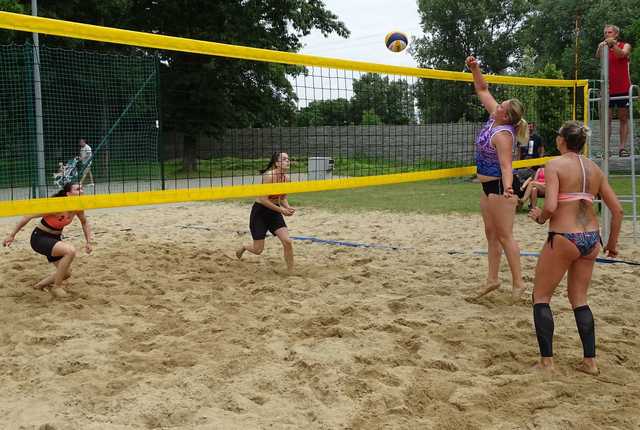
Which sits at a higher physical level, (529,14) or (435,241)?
(529,14)

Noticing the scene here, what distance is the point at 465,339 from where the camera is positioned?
13.6ft

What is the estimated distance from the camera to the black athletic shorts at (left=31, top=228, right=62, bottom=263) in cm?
526

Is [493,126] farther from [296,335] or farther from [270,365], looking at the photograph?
[270,365]

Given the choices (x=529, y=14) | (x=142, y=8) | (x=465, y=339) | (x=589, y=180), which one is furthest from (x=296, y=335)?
(x=529, y=14)

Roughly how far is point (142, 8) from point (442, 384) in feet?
73.1

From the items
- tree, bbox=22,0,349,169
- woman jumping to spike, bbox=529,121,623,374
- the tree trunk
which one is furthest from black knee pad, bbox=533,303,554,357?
tree, bbox=22,0,349,169

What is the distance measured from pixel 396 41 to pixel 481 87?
3.33m

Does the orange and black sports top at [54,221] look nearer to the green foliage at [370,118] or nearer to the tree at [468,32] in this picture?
the green foliage at [370,118]

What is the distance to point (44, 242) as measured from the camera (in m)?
5.26

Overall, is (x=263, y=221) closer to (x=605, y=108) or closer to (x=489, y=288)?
(x=489, y=288)

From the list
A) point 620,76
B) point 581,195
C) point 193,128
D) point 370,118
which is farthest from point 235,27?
point 581,195

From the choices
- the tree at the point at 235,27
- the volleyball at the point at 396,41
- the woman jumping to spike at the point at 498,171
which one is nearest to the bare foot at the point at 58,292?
the woman jumping to spike at the point at 498,171

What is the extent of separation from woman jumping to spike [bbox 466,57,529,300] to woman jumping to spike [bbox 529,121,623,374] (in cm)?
105

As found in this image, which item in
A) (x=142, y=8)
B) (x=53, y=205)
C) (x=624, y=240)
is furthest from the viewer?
(x=142, y=8)
